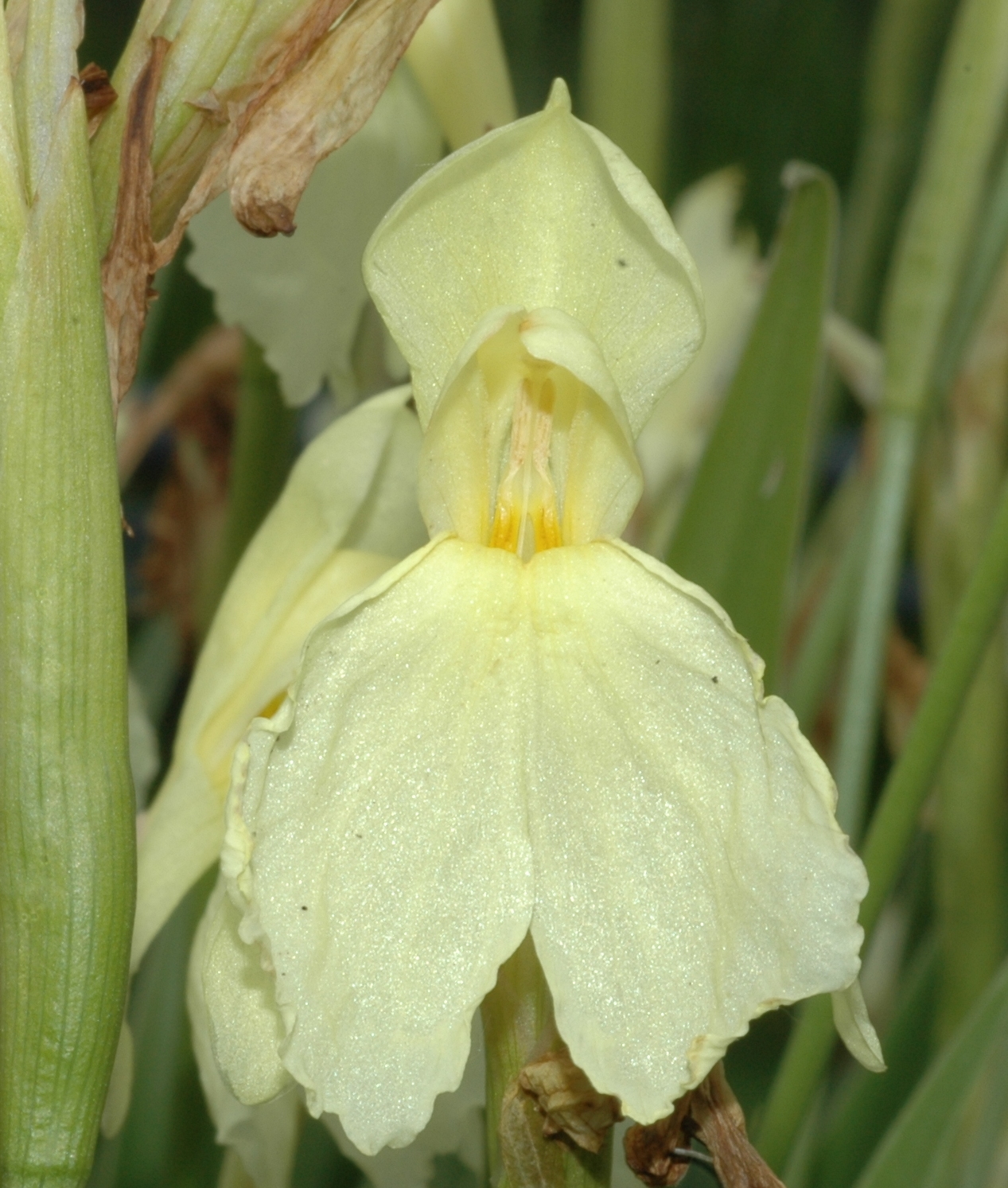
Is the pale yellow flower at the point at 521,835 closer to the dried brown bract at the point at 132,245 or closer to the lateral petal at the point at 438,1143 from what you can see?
the dried brown bract at the point at 132,245

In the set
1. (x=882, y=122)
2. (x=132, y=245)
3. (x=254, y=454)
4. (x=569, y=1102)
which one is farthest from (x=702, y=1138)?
(x=882, y=122)

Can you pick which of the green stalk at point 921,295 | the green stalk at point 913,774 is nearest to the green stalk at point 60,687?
the green stalk at point 913,774

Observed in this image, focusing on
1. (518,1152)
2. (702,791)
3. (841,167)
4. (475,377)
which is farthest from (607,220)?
(841,167)

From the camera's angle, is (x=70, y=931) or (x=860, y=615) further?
(x=860, y=615)

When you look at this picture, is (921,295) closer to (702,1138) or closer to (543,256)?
(543,256)

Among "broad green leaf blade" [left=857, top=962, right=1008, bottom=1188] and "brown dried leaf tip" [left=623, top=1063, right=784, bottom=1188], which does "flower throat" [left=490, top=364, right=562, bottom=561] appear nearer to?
"brown dried leaf tip" [left=623, top=1063, right=784, bottom=1188]

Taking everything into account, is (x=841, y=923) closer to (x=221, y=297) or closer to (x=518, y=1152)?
(x=518, y=1152)
